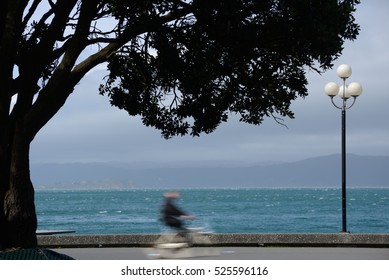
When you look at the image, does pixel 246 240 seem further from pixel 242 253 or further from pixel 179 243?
pixel 179 243

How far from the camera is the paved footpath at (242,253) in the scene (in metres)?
19.8

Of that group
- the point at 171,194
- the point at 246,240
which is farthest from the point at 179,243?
the point at 246,240

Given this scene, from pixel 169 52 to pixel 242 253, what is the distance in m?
6.92

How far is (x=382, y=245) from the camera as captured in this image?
23453mm

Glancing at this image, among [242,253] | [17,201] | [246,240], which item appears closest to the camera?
[17,201]

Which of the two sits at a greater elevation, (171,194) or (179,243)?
(171,194)

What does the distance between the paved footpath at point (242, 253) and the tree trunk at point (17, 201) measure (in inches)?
153

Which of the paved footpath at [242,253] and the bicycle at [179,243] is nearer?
the bicycle at [179,243]

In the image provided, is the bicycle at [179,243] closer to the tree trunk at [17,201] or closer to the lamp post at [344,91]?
the tree trunk at [17,201]

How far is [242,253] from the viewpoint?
21.5m

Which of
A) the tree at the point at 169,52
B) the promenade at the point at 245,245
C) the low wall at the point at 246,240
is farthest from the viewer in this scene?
the low wall at the point at 246,240

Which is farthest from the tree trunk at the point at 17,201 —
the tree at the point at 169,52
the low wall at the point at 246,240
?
the low wall at the point at 246,240

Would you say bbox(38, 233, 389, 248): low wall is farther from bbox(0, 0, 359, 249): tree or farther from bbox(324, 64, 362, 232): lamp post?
bbox(0, 0, 359, 249): tree

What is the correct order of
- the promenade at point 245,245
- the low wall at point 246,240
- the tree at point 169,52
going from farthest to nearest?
the low wall at point 246,240, the promenade at point 245,245, the tree at point 169,52
